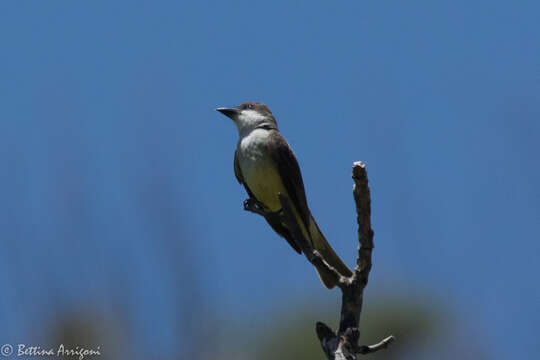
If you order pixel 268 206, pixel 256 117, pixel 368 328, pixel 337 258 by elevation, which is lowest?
pixel 368 328

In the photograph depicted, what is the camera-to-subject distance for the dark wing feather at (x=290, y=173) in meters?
7.47

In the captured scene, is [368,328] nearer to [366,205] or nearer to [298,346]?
[298,346]

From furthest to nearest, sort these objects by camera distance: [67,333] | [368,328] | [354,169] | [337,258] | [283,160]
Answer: [368,328] < [283,160] < [337,258] < [354,169] < [67,333]

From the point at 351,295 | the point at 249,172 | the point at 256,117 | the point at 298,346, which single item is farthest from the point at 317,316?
the point at 351,295

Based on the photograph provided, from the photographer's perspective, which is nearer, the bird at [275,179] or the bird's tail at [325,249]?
the bird's tail at [325,249]

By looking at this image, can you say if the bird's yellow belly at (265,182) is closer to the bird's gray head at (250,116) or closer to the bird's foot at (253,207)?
the bird's foot at (253,207)

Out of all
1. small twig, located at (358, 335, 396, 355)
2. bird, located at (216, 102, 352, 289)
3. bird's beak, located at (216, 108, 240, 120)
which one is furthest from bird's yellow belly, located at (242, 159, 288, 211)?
small twig, located at (358, 335, 396, 355)

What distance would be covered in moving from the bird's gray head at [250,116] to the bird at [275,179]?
0.02m

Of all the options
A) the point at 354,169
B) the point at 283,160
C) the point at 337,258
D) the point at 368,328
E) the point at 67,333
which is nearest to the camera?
the point at 67,333

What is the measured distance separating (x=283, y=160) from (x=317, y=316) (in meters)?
1.56

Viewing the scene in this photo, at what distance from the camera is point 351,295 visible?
171 inches

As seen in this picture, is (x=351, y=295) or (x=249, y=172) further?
(x=249, y=172)

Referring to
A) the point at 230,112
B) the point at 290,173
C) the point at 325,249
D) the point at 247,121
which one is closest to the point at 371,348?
the point at 325,249

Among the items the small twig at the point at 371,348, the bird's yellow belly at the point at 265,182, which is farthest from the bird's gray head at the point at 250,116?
the small twig at the point at 371,348
